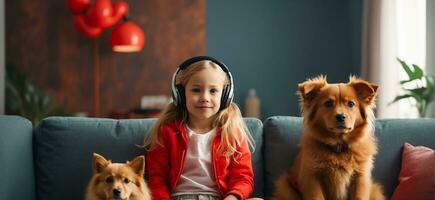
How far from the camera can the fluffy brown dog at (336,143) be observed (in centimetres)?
217

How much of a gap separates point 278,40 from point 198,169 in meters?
3.38

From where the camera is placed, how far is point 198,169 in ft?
7.71

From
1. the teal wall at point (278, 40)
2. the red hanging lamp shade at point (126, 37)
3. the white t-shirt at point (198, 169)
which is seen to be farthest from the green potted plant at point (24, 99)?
the white t-shirt at point (198, 169)

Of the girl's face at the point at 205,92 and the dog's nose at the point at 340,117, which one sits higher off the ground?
the girl's face at the point at 205,92

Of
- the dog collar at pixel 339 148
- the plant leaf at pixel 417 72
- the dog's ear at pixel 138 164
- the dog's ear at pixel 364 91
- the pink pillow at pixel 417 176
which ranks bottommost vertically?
the pink pillow at pixel 417 176

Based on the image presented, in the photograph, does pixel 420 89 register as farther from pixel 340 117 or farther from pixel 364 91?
pixel 340 117

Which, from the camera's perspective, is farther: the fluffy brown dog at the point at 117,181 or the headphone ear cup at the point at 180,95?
the headphone ear cup at the point at 180,95

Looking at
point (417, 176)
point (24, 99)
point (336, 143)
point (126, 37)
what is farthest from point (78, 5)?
point (417, 176)

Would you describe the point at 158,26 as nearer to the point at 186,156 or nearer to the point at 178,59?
the point at 178,59

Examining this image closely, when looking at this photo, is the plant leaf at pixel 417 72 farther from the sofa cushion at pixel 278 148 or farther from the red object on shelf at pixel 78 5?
the red object on shelf at pixel 78 5

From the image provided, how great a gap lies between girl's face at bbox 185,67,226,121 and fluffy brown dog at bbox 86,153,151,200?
0.36 metres

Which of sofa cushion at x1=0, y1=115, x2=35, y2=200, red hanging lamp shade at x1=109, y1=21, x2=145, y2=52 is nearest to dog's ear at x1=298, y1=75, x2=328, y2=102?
sofa cushion at x1=0, y1=115, x2=35, y2=200

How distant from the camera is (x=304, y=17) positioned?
18.2 ft

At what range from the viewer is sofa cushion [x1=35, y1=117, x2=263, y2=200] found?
2.42m
